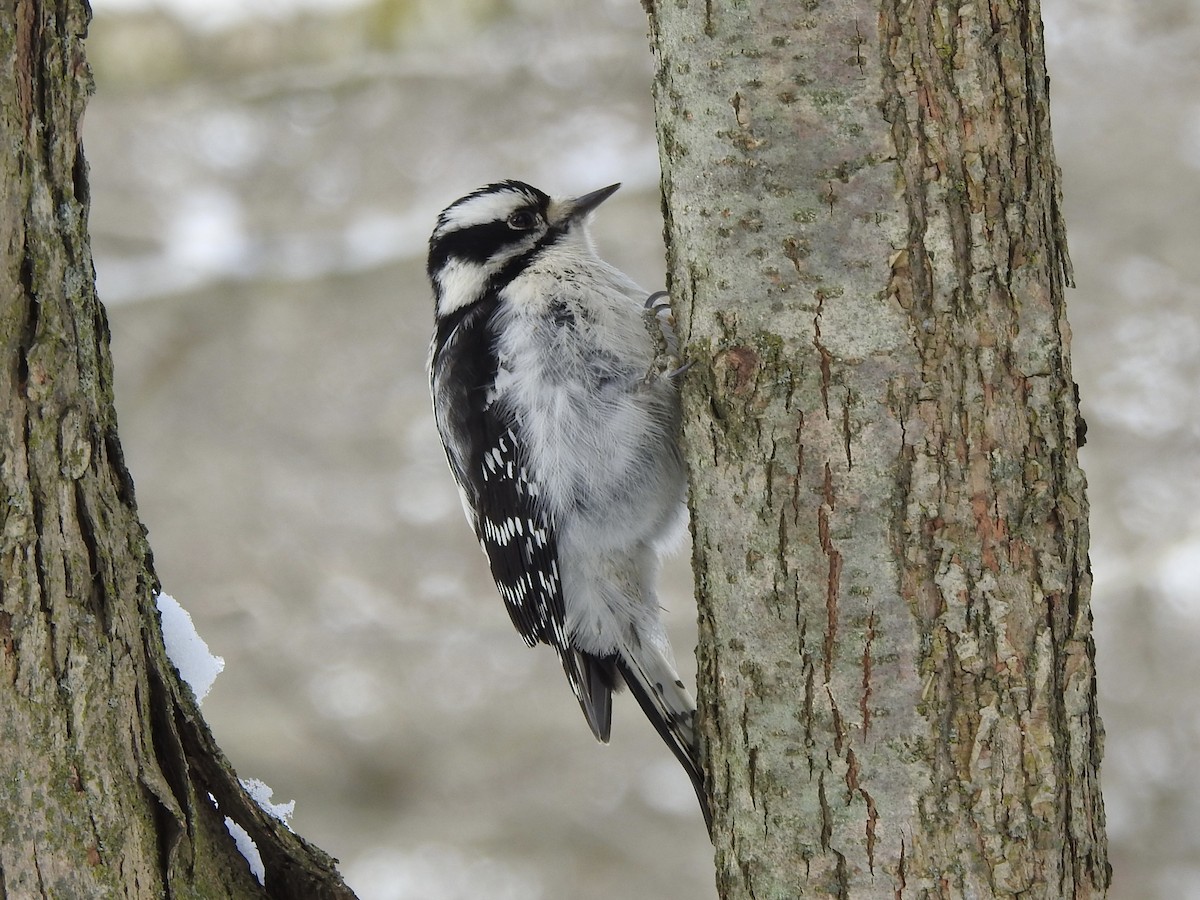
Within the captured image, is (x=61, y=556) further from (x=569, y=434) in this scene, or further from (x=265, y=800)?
(x=569, y=434)

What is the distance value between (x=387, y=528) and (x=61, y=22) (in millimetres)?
4750

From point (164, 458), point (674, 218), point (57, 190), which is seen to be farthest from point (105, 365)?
point (164, 458)

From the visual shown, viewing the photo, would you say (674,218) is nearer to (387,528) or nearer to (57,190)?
(57,190)

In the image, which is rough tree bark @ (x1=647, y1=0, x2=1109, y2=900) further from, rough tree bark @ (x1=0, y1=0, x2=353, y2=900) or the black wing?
the black wing

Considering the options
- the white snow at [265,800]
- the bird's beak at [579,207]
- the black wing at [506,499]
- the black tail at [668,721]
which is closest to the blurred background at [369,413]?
the bird's beak at [579,207]

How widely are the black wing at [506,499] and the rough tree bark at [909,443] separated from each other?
3.48ft

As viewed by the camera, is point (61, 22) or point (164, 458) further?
point (164, 458)

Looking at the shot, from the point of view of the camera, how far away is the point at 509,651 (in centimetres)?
620

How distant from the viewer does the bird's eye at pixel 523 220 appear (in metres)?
2.93

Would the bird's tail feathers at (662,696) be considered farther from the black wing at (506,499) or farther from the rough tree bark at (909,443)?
the rough tree bark at (909,443)

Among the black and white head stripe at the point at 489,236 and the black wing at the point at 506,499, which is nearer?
the black wing at the point at 506,499

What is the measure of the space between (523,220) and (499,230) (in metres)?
0.06

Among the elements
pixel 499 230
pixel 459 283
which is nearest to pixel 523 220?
pixel 499 230

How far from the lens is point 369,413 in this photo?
6098mm
